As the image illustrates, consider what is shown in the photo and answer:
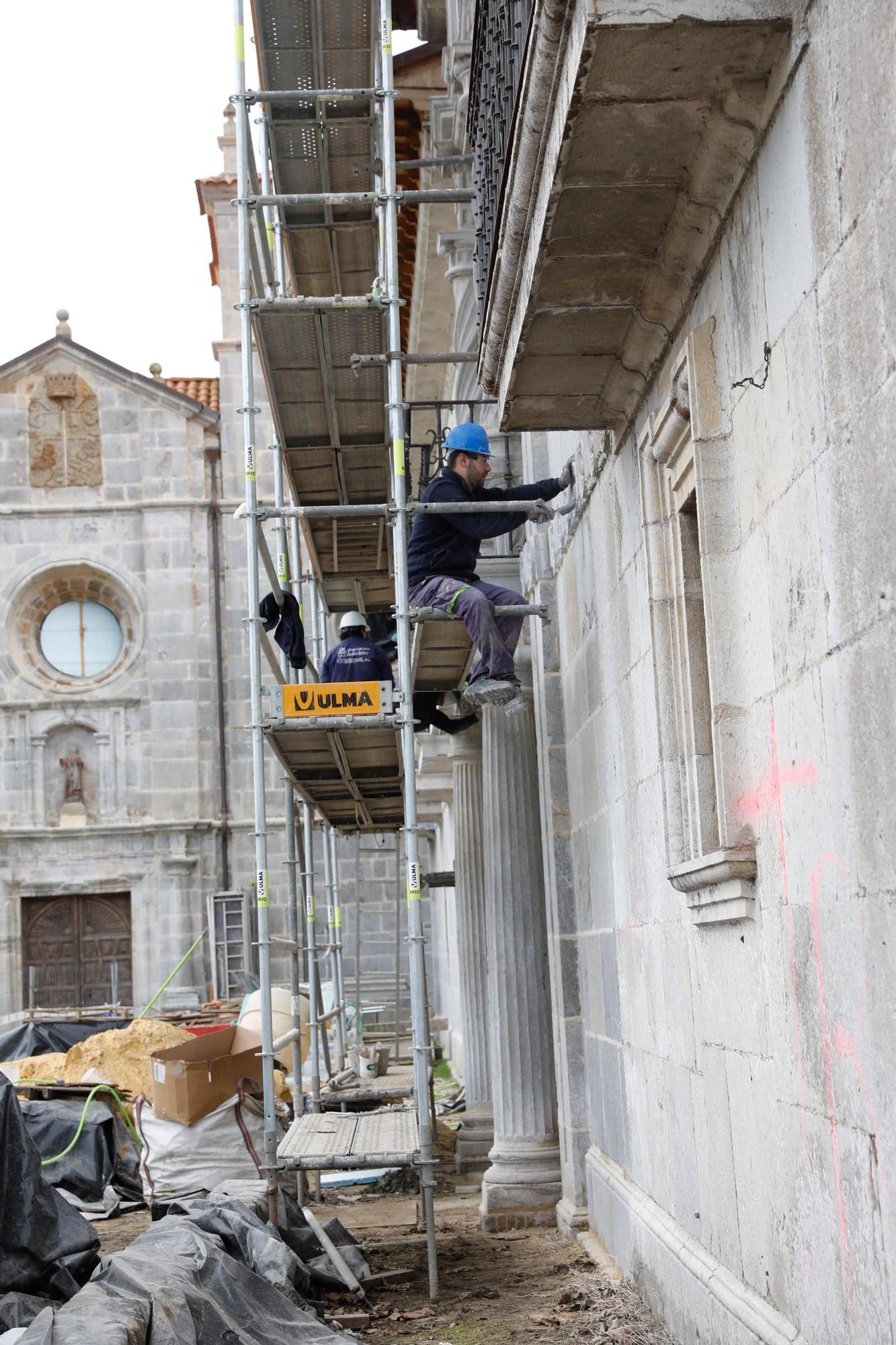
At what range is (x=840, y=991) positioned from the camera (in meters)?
3.76

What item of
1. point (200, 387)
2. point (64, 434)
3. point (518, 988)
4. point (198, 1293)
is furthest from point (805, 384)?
point (200, 387)

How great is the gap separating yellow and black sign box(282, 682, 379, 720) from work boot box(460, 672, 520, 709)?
646mm

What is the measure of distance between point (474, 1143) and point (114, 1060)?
414cm

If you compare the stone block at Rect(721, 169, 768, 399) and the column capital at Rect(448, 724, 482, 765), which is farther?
the column capital at Rect(448, 724, 482, 765)

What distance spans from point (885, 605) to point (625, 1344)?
12.9 ft

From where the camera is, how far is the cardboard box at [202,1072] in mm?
10578

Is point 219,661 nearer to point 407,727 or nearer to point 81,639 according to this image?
point 81,639

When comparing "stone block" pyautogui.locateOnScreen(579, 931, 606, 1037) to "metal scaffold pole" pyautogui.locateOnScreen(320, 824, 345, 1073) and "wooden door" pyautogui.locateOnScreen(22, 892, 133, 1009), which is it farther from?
"wooden door" pyautogui.locateOnScreen(22, 892, 133, 1009)

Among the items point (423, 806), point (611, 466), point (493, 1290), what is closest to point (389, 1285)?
point (493, 1290)

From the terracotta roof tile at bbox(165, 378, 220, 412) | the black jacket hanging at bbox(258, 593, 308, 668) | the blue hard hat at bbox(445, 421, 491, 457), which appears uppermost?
the terracotta roof tile at bbox(165, 378, 220, 412)

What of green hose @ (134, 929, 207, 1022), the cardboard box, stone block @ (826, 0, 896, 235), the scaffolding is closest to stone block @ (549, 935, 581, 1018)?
the scaffolding

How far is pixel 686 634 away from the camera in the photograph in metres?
5.89

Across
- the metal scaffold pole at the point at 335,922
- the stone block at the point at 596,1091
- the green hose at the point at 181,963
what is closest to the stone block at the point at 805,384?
the stone block at the point at 596,1091

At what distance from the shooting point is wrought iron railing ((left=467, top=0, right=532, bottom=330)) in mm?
5723
